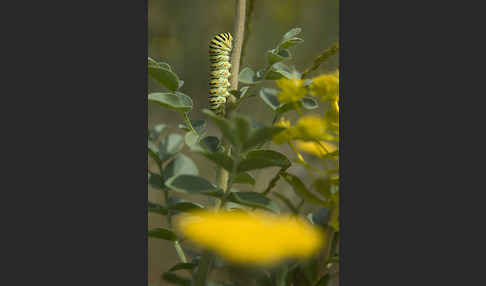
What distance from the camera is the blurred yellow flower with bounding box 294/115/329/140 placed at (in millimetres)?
969

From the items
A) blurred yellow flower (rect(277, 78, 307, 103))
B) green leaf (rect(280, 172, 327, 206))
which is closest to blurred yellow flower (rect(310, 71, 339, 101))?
A: blurred yellow flower (rect(277, 78, 307, 103))

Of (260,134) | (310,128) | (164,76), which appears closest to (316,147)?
(310,128)

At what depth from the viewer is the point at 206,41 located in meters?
1.20

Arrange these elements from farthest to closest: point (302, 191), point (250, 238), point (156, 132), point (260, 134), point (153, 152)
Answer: point (156, 132), point (153, 152), point (302, 191), point (260, 134), point (250, 238)

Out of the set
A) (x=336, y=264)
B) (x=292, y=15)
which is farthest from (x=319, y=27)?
(x=336, y=264)

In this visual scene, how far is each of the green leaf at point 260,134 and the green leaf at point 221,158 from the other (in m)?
0.03

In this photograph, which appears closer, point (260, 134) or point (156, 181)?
point (260, 134)

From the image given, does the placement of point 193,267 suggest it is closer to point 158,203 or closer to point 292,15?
point 158,203

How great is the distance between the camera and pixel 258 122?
1.04 meters

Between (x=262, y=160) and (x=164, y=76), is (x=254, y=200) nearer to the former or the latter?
(x=262, y=160)

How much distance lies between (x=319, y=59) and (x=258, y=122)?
0.52 feet

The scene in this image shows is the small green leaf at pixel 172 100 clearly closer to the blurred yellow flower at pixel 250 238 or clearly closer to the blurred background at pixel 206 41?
the blurred background at pixel 206 41

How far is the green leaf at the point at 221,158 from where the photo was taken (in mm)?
915

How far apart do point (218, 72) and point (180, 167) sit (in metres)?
0.21
